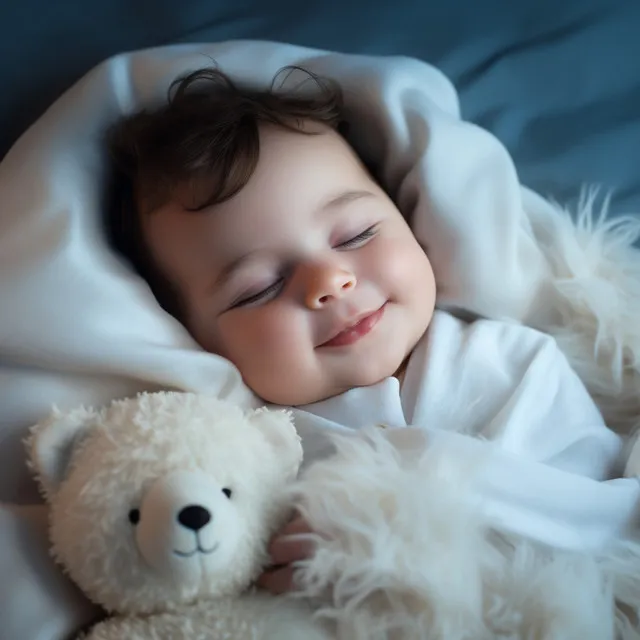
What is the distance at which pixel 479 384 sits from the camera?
925mm

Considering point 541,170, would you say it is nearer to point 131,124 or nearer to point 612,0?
point 612,0

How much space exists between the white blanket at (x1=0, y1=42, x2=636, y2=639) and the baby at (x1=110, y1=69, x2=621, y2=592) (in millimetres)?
51

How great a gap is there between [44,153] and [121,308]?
0.79 ft

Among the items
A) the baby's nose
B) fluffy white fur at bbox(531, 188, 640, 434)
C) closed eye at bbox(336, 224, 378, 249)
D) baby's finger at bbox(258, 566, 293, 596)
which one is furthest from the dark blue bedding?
baby's finger at bbox(258, 566, 293, 596)

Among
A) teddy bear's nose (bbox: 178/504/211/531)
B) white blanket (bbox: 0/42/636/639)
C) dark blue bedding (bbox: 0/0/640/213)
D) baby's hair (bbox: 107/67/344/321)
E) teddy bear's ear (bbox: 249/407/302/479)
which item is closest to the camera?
teddy bear's nose (bbox: 178/504/211/531)

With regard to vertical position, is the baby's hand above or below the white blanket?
below

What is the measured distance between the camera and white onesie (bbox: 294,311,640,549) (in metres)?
0.75

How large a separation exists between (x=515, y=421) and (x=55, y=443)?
0.48 metres

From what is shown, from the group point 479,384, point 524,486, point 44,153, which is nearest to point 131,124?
point 44,153

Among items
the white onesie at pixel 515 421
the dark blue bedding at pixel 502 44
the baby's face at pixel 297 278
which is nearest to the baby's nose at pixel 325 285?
the baby's face at pixel 297 278

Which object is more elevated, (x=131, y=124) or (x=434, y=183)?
(x=131, y=124)

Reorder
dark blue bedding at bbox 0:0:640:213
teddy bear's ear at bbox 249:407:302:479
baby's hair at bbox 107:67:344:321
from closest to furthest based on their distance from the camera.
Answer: teddy bear's ear at bbox 249:407:302:479
baby's hair at bbox 107:67:344:321
dark blue bedding at bbox 0:0:640:213

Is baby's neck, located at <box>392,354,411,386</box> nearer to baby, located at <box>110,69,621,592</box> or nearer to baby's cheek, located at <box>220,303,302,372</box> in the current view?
baby, located at <box>110,69,621,592</box>

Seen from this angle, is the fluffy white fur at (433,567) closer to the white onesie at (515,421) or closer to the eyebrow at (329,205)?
the white onesie at (515,421)
